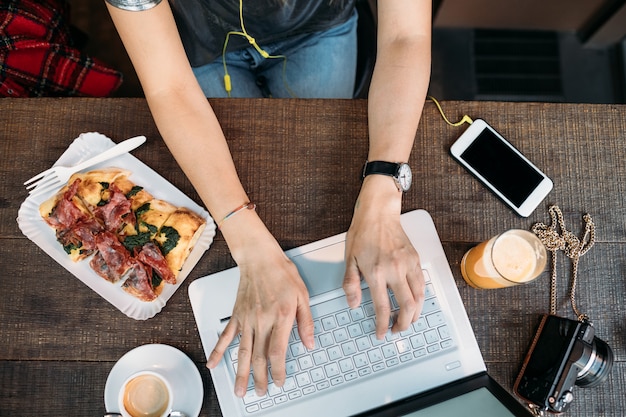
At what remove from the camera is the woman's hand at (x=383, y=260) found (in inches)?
30.5

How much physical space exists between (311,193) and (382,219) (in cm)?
14

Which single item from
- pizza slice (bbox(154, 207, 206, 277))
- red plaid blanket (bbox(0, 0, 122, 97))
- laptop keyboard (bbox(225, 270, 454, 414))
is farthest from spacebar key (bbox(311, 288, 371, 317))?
red plaid blanket (bbox(0, 0, 122, 97))

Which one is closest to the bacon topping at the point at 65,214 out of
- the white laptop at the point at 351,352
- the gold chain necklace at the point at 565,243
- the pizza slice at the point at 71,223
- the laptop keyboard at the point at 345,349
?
the pizza slice at the point at 71,223

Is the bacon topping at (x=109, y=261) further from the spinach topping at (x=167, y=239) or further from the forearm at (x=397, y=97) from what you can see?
the forearm at (x=397, y=97)

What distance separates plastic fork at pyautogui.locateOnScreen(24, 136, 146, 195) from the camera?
33.8 inches

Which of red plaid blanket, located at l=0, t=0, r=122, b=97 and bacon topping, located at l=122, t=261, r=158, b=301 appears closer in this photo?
bacon topping, located at l=122, t=261, r=158, b=301

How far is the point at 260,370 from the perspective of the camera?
0.76 metres

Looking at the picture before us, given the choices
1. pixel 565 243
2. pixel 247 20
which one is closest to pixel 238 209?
pixel 247 20

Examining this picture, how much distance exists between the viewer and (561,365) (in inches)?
30.1

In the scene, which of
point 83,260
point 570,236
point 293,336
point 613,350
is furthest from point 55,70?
point 613,350

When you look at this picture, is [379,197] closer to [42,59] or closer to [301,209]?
[301,209]

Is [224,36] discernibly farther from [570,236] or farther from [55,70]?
[570,236]

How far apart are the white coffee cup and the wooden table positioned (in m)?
0.06

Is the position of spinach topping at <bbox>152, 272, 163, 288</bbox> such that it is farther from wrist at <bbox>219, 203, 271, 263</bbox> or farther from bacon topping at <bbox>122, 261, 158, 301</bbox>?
wrist at <bbox>219, 203, 271, 263</bbox>
